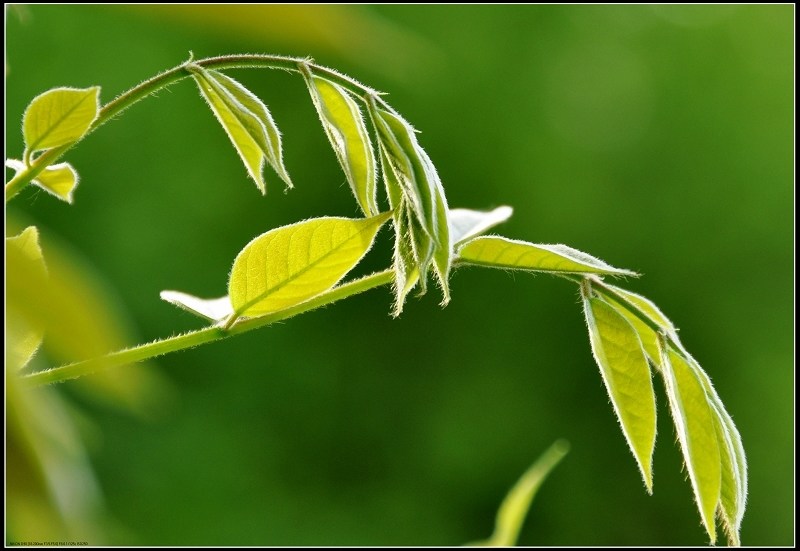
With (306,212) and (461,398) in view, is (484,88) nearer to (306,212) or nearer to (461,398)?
(306,212)

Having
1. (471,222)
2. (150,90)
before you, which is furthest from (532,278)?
(150,90)

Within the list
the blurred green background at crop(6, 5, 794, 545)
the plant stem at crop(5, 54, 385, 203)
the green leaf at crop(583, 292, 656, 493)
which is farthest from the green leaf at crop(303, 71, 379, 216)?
the blurred green background at crop(6, 5, 794, 545)

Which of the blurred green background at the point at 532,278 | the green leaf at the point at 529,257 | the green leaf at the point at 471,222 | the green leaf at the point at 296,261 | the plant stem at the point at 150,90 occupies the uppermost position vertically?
the plant stem at the point at 150,90

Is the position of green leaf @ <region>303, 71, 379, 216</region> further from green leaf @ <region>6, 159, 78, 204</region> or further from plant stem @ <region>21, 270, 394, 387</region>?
green leaf @ <region>6, 159, 78, 204</region>

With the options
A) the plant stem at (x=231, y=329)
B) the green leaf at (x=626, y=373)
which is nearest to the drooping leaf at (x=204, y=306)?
the plant stem at (x=231, y=329)

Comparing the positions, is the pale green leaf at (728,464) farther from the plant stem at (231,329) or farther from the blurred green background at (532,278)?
the blurred green background at (532,278)

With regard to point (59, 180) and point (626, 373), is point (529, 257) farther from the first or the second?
point (59, 180)
